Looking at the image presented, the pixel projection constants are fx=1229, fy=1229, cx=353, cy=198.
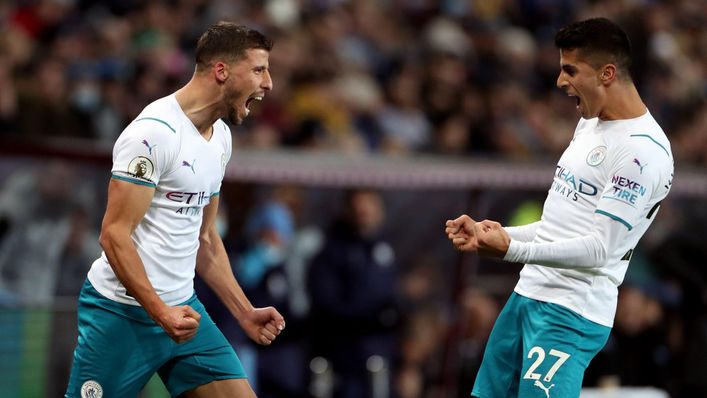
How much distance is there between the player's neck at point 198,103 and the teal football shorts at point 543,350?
5.95 feet

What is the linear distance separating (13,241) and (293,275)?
2.42 meters

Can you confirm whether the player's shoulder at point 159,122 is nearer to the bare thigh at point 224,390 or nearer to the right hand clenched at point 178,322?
the right hand clenched at point 178,322

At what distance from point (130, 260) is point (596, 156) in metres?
2.23

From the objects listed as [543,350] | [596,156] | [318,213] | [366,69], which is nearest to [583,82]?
[596,156]

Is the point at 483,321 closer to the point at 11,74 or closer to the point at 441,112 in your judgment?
the point at 441,112

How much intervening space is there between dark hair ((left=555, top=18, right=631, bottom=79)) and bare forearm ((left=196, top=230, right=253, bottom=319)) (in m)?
2.08

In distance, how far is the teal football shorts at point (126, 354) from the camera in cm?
591

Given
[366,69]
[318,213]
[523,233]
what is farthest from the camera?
[366,69]

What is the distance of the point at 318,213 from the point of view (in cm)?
1074

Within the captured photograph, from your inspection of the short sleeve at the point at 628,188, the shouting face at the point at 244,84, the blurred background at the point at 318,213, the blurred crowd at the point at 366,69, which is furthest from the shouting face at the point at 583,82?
the blurred crowd at the point at 366,69

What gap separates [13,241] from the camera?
30.0ft

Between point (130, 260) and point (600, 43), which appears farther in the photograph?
point (600, 43)

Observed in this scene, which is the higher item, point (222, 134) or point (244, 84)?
point (244, 84)

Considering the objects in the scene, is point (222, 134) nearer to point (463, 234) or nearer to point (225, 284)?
point (225, 284)
